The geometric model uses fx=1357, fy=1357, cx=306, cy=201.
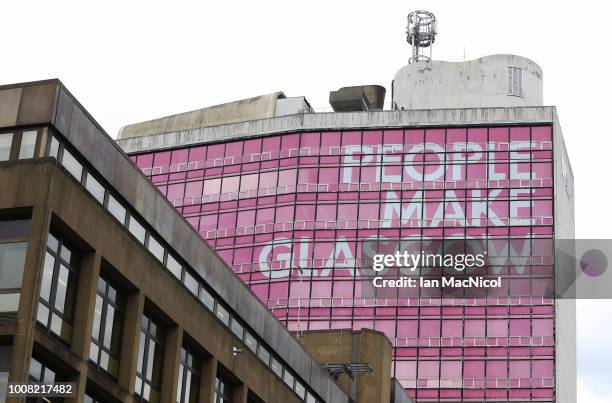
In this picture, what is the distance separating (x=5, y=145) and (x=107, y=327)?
6162 millimetres

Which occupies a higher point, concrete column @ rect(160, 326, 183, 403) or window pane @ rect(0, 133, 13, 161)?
window pane @ rect(0, 133, 13, 161)

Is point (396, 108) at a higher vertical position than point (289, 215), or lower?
higher

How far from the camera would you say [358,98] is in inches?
4500

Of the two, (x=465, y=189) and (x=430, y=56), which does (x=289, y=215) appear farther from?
(x=430, y=56)

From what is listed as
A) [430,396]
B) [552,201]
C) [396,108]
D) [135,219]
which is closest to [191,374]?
[135,219]

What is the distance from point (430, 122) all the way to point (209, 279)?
6412 cm

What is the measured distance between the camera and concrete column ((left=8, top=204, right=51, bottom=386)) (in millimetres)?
33250

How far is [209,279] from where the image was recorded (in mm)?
46281

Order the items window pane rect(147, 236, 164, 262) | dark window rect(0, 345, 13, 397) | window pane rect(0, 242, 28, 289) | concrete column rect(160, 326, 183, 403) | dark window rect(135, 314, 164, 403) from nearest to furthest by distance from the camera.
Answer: dark window rect(0, 345, 13, 397) → window pane rect(0, 242, 28, 289) → dark window rect(135, 314, 164, 403) → window pane rect(147, 236, 164, 262) → concrete column rect(160, 326, 183, 403)

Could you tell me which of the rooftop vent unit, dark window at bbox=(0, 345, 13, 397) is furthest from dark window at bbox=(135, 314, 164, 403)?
the rooftop vent unit

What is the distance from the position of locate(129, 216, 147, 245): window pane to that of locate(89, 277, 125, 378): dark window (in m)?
2.05

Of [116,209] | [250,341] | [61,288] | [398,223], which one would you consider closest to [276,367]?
[250,341]

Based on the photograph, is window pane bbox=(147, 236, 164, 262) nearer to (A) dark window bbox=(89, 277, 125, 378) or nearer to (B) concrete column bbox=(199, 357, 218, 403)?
(A) dark window bbox=(89, 277, 125, 378)

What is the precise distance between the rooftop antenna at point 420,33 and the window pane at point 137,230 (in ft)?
276
